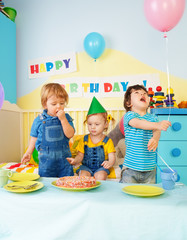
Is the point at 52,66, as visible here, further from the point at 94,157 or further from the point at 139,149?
the point at 139,149

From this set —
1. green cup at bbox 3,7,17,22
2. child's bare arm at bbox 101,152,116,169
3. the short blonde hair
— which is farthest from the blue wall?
child's bare arm at bbox 101,152,116,169

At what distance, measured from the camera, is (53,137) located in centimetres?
136

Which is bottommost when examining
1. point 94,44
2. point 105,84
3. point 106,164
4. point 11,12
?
point 106,164

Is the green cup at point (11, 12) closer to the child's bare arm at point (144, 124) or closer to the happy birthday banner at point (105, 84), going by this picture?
the happy birthday banner at point (105, 84)

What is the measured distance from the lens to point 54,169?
1331 mm

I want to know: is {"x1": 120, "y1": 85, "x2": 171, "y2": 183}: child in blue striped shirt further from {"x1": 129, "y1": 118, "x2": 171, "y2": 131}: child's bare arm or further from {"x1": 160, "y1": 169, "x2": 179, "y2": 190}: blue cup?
{"x1": 160, "y1": 169, "x2": 179, "y2": 190}: blue cup

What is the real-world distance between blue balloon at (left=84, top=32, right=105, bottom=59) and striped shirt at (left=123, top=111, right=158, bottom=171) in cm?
101

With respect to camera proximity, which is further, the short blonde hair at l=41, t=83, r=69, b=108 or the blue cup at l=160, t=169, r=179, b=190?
the short blonde hair at l=41, t=83, r=69, b=108

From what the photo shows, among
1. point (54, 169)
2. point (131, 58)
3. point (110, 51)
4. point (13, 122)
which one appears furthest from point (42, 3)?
point (54, 169)

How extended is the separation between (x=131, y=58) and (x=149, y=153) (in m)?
1.19

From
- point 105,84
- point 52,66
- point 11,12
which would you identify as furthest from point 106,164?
point 11,12

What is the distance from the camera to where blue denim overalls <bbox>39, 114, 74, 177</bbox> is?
133cm

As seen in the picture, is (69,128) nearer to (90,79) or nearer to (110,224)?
(110,224)

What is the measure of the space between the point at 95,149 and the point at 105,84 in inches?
33.1
